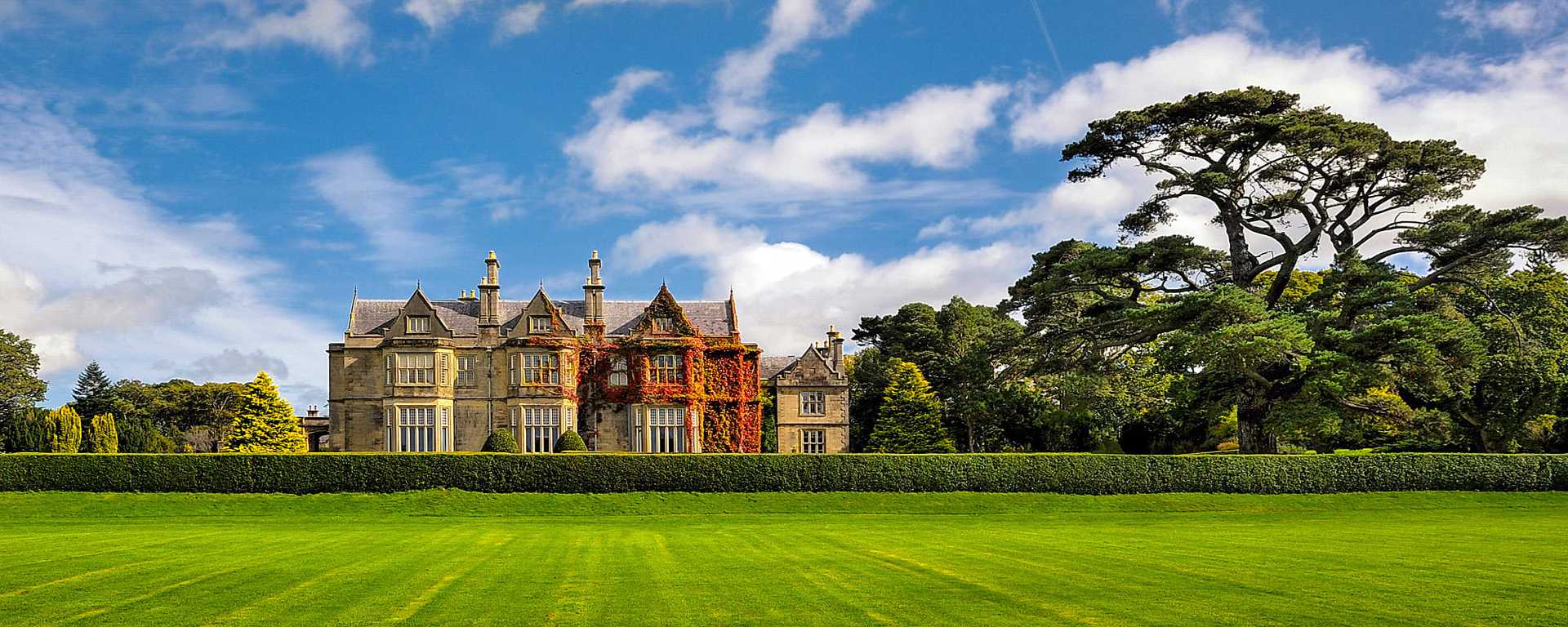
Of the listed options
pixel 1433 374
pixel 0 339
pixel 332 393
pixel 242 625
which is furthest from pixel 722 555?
pixel 0 339

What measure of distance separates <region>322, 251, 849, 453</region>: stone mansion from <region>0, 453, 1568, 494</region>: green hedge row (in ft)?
34.5

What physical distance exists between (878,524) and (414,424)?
80.5ft

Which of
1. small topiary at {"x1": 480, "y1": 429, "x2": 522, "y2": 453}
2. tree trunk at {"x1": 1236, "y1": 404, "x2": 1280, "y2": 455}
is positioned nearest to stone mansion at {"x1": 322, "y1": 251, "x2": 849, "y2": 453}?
small topiary at {"x1": 480, "y1": 429, "x2": 522, "y2": 453}

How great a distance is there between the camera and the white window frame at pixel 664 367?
157 ft

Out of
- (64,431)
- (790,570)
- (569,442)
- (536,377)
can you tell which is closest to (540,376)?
(536,377)

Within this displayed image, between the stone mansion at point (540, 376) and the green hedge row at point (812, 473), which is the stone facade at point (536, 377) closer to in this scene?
the stone mansion at point (540, 376)

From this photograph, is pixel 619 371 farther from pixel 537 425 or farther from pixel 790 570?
pixel 790 570

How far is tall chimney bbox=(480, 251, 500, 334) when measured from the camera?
47.8 meters

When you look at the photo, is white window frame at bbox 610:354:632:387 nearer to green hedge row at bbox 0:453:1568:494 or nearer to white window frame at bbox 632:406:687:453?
white window frame at bbox 632:406:687:453

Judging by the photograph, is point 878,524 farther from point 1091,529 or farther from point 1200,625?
point 1200,625

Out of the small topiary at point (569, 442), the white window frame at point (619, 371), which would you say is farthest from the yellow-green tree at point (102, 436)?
the white window frame at point (619, 371)

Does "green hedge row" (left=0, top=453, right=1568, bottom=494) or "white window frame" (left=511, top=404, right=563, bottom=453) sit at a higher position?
"white window frame" (left=511, top=404, right=563, bottom=453)

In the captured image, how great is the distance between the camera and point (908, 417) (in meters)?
55.2

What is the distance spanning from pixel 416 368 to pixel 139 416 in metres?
24.2
